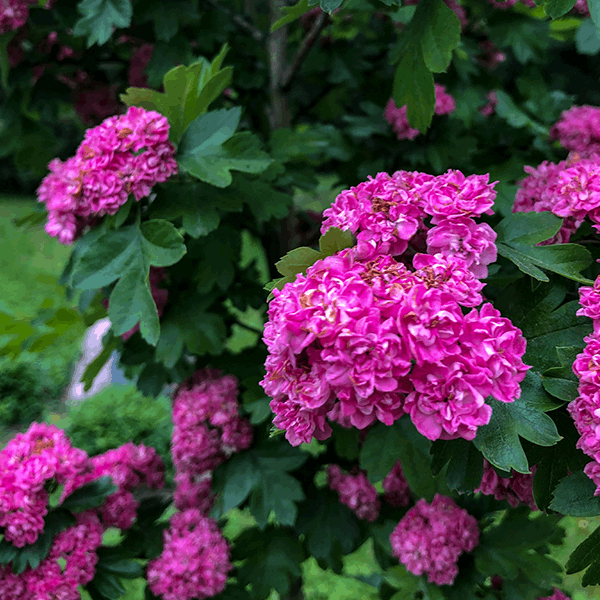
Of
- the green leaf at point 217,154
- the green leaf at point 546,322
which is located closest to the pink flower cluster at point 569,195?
the green leaf at point 546,322

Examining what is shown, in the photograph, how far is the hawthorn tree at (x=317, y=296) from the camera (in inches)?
28.6

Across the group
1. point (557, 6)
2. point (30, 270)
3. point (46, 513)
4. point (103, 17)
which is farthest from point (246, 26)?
point (30, 270)

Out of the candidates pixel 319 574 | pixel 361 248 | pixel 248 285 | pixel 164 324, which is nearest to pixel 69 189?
pixel 164 324

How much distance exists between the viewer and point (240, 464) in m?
1.48

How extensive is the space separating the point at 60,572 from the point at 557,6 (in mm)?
1362

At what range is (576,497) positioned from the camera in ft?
2.61

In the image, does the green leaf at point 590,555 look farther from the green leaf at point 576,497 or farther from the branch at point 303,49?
the branch at point 303,49

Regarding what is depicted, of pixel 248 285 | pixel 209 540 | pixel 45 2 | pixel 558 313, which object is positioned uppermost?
pixel 45 2

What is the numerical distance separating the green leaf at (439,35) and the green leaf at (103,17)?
2.14 ft

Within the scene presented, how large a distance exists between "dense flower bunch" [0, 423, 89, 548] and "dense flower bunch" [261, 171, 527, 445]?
717mm

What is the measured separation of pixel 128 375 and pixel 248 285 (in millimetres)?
474

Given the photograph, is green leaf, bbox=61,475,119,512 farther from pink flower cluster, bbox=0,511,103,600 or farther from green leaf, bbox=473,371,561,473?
green leaf, bbox=473,371,561,473

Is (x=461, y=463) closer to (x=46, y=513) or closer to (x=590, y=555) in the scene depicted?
(x=590, y=555)

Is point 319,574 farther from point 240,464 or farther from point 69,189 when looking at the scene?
point 69,189
